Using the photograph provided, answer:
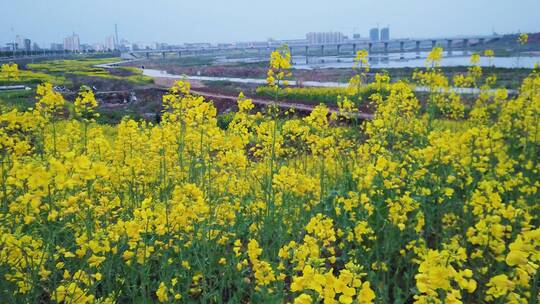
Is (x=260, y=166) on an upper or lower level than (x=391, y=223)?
upper

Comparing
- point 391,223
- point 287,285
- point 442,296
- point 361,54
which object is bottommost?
point 287,285

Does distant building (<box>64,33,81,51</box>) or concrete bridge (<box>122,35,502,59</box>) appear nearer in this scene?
concrete bridge (<box>122,35,502,59</box>)

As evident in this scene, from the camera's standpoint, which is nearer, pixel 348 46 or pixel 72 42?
pixel 348 46

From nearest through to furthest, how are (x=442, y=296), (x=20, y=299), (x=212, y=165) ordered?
(x=442, y=296)
(x=20, y=299)
(x=212, y=165)

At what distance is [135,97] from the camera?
20969mm

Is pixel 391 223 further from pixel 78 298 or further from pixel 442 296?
pixel 78 298

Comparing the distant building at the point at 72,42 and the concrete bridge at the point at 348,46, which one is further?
the distant building at the point at 72,42

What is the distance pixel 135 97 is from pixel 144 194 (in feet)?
57.3

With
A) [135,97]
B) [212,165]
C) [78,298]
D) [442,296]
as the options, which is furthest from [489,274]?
[135,97]

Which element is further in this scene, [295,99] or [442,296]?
[295,99]

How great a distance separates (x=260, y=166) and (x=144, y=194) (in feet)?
3.60

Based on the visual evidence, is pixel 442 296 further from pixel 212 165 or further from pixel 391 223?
pixel 212 165

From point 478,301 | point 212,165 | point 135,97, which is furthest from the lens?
point 135,97

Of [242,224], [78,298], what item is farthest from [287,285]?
[78,298]
